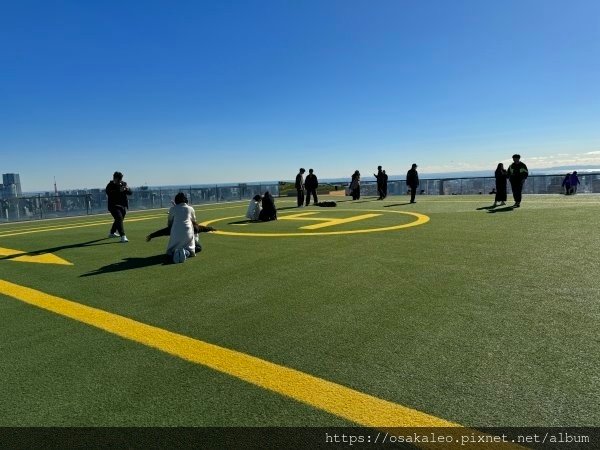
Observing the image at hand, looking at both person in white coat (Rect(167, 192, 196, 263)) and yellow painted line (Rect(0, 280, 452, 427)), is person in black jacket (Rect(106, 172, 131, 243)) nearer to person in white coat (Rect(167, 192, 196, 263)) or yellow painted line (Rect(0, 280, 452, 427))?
person in white coat (Rect(167, 192, 196, 263))

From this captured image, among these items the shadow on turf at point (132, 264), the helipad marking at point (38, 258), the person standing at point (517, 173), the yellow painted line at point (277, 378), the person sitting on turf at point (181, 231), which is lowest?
the yellow painted line at point (277, 378)

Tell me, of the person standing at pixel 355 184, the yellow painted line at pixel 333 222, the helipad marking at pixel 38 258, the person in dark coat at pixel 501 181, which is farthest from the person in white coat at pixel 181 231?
the person standing at pixel 355 184

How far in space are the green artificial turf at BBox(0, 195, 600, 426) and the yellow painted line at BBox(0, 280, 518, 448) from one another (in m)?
0.08

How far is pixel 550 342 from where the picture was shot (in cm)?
341

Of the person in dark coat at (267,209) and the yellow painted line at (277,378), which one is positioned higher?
the person in dark coat at (267,209)

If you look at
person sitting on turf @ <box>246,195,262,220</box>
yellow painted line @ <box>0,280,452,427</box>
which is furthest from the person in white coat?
person sitting on turf @ <box>246,195,262,220</box>

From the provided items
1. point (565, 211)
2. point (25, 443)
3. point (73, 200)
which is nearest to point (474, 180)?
point (565, 211)

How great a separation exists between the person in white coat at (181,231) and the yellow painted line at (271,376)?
10.00ft

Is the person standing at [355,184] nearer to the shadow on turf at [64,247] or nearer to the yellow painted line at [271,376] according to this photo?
the shadow on turf at [64,247]

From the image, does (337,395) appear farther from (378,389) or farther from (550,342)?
(550,342)

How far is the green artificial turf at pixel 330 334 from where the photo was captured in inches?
106

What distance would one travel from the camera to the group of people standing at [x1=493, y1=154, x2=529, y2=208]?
50.4ft

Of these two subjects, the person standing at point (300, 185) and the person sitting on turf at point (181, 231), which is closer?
the person sitting on turf at point (181, 231)

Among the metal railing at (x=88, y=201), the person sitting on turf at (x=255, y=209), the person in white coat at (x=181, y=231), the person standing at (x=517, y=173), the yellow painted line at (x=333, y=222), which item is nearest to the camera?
the person in white coat at (x=181, y=231)
